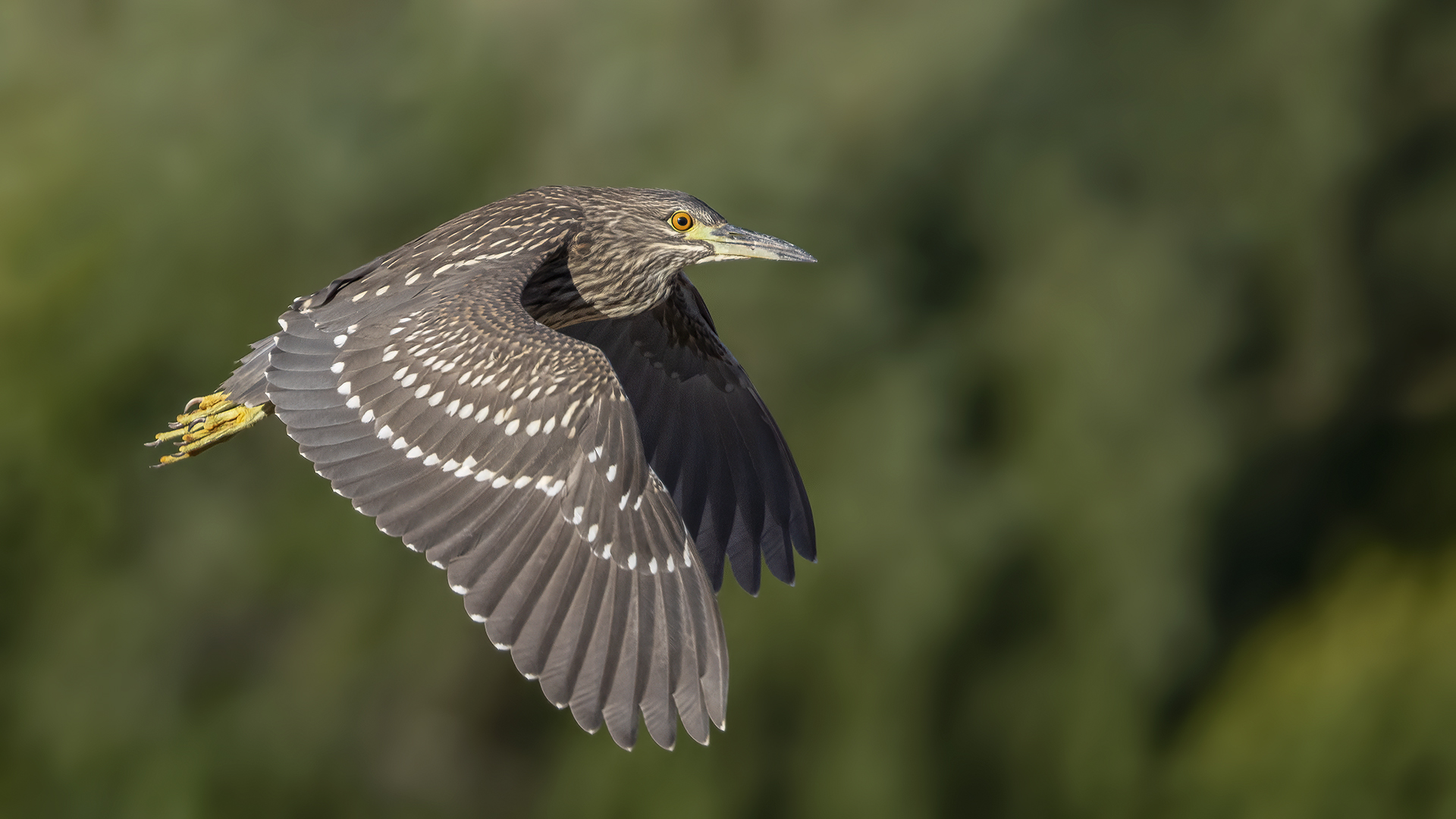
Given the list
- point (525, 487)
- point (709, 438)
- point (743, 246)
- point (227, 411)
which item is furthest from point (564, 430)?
point (227, 411)

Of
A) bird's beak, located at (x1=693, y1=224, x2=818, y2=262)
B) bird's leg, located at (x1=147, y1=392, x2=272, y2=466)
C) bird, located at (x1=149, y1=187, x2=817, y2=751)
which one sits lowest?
bird's leg, located at (x1=147, y1=392, x2=272, y2=466)

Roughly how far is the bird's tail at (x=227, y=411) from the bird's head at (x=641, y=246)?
1.13 meters

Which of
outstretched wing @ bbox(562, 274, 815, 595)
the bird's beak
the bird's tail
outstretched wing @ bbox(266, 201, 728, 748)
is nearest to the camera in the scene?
outstretched wing @ bbox(266, 201, 728, 748)

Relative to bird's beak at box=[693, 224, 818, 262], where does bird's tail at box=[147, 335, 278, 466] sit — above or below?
below

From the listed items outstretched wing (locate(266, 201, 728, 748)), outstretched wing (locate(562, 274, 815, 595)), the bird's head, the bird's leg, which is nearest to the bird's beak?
the bird's head

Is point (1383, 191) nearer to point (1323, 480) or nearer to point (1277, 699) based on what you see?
point (1323, 480)

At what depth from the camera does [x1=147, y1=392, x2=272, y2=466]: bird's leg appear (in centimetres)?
428

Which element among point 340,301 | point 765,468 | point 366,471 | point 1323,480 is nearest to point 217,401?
point 340,301

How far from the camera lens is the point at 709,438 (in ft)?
15.7

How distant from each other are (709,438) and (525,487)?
147cm

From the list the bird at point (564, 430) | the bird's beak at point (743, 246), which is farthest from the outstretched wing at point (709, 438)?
the bird's beak at point (743, 246)

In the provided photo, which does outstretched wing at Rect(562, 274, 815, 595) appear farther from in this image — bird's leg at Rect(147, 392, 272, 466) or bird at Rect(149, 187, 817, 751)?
bird's leg at Rect(147, 392, 272, 466)

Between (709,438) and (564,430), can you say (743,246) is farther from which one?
(564,430)

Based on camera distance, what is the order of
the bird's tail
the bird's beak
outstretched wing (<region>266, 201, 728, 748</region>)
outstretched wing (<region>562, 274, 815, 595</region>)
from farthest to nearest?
outstretched wing (<region>562, 274, 815, 595</region>) < the bird's tail < the bird's beak < outstretched wing (<region>266, 201, 728, 748</region>)
